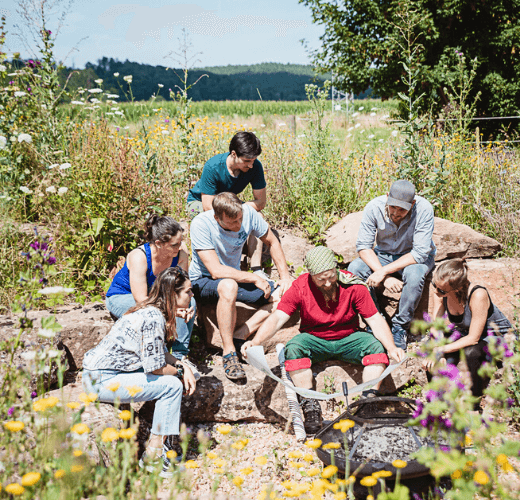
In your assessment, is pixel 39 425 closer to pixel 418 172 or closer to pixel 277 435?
pixel 277 435

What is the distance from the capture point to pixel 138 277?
3287mm

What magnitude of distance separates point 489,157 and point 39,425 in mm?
5497

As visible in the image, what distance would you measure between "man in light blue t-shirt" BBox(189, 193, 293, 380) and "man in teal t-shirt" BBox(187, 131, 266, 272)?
1.33ft

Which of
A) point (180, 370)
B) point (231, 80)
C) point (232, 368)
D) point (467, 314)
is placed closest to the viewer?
point (180, 370)

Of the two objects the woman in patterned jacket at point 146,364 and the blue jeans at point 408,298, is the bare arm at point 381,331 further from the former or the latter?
the woman in patterned jacket at point 146,364

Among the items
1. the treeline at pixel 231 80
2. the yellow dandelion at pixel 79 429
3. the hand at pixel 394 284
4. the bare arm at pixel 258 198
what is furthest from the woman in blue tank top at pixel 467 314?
the treeline at pixel 231 80

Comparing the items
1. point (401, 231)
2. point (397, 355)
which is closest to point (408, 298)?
point (401, 231)

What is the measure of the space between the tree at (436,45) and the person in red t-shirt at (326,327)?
8.27 metres

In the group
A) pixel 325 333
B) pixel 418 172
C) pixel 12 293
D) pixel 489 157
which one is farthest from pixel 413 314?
pixel 12 293

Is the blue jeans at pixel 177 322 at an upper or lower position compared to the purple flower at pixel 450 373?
lower

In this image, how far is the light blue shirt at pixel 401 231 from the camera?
3.77 m

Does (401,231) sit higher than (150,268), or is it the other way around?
(401,231)

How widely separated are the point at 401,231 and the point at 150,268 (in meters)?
2.10

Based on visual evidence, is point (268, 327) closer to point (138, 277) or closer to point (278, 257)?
point (278, 257)
